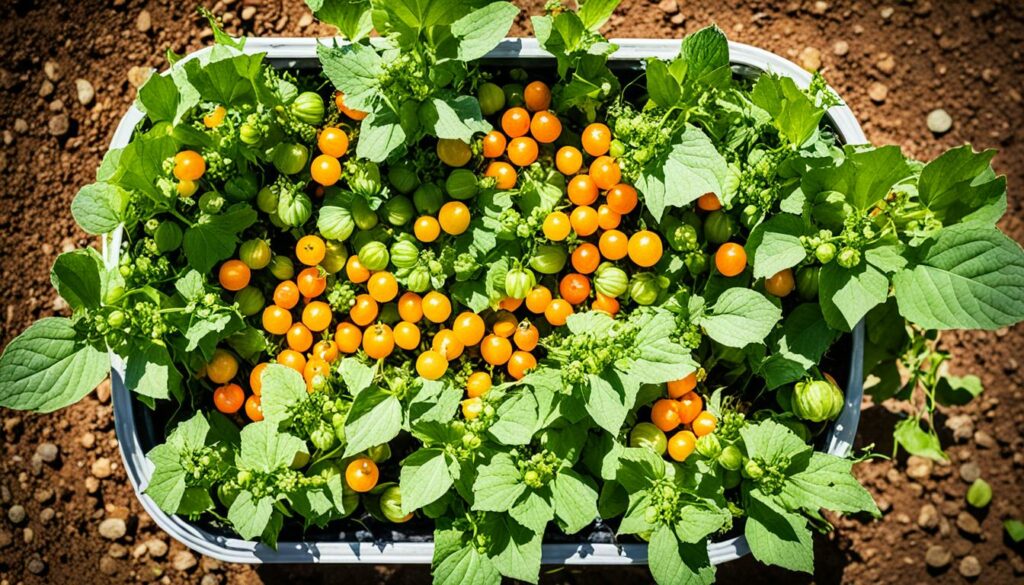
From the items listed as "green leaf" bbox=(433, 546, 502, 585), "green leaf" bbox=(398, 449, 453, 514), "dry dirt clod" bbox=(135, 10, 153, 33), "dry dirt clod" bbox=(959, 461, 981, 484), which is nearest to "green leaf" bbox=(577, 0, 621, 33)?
"green leaf" bbox=(398, 449, 453, 514)

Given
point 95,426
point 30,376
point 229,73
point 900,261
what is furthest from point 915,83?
point 95,426

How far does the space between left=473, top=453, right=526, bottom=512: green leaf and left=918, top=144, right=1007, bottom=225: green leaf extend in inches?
46.3

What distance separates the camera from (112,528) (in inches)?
105

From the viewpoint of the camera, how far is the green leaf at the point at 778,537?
73.9 inches

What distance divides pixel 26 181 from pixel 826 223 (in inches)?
99.6

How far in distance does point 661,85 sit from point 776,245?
46 cm

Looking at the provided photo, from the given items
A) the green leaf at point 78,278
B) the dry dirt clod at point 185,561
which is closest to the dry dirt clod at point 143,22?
the green leaf at point 78,278

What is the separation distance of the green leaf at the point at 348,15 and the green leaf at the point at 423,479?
1020 mm

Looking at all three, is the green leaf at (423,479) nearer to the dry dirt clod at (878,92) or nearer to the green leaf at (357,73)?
the green leaf at (357,73)

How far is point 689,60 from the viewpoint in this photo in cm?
186

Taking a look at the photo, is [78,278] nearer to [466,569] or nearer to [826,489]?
[466,569]

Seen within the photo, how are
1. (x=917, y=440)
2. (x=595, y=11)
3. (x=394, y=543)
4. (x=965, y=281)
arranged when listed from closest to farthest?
(x=965, y=281) < (x=595, y=11) < (x=394, y=543) < (x=917, y=440)

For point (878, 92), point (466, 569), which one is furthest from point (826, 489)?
point (878, 92)

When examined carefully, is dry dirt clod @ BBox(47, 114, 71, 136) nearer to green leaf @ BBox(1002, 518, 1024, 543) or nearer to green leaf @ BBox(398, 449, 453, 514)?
green leaf @ BBox(398, 449, 453, 514)
